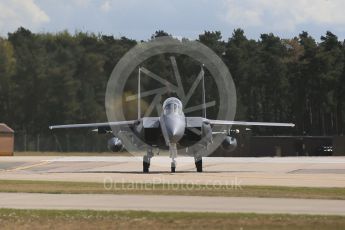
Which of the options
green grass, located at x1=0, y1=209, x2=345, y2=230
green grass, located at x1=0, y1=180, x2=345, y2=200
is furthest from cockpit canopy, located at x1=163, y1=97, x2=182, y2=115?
green grass, located at x1=0, y1=209, x2=345, y2=230

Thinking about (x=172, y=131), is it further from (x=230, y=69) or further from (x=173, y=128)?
(x=230, y=69)

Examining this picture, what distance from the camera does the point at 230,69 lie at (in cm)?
11019

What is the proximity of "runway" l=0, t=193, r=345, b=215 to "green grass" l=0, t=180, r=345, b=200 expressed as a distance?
1.22m

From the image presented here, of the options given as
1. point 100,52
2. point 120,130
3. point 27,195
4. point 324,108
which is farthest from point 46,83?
point 27,195

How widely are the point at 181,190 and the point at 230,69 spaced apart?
3498 inches

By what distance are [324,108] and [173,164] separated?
77371 millimetres

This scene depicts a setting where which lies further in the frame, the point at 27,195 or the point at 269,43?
the point at 269,43

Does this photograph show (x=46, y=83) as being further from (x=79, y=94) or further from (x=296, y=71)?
(x=296, y=71)

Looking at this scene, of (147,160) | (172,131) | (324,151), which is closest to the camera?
(172,131)

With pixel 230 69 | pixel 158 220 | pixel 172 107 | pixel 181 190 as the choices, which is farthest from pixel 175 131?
pixel 230 69

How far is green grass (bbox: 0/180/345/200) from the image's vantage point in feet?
68.5

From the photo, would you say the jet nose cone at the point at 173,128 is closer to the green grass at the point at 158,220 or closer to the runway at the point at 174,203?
the runway at the point at 174,203

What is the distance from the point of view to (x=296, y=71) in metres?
108

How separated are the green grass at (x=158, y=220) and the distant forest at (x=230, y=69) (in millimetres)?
85161
